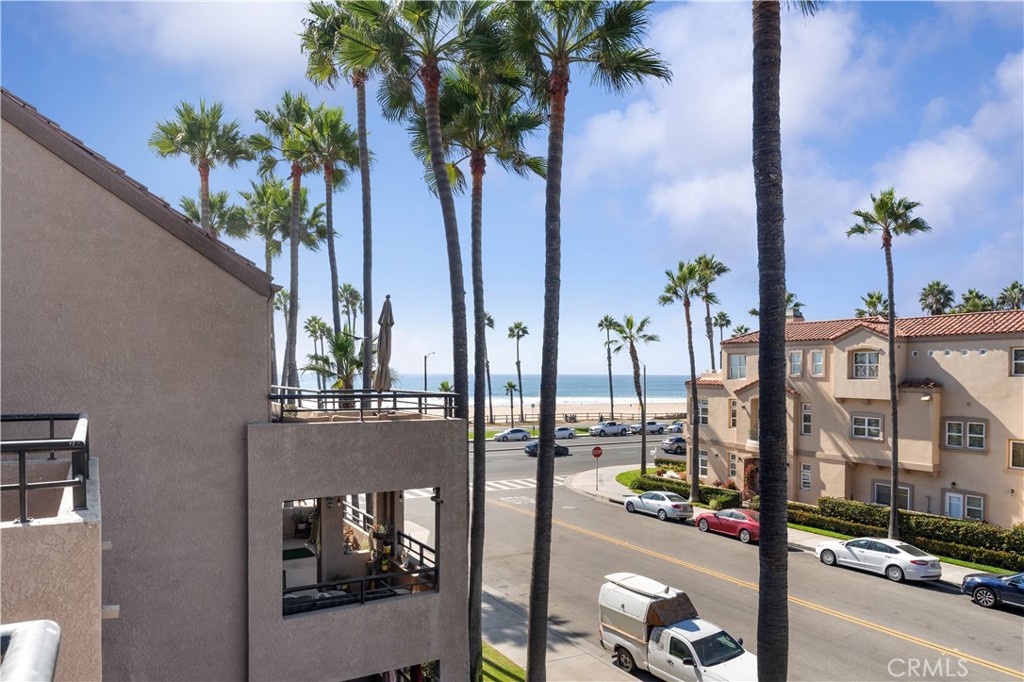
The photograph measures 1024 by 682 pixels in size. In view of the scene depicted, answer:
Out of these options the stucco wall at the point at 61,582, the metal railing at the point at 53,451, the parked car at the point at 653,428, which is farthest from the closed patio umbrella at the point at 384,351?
the parked car at the point at 653,428

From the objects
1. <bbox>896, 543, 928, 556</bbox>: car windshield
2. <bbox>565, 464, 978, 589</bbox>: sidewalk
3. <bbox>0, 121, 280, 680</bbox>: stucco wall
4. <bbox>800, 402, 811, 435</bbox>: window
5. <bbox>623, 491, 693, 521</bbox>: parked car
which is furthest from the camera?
<bbox>800, 402, 811, 435</bbox>: window

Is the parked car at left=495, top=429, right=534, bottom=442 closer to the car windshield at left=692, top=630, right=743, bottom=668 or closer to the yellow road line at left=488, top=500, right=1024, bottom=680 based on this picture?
the yellow road line at left=488, top=500, right=1024, bottom=680

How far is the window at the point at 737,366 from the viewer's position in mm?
35625

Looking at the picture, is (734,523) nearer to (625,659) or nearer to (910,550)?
(910,550)

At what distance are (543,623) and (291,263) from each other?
21.1 metres

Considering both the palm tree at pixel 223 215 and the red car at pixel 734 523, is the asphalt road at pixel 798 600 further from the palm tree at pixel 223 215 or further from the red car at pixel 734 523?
the palm tree at pixel 223 215

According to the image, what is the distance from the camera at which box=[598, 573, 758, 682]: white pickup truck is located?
1387cm

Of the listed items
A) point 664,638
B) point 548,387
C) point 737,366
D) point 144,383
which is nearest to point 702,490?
point 737,366

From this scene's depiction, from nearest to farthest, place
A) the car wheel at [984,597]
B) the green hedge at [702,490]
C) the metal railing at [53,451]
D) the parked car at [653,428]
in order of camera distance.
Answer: the metal railing at [53,451], the car wheel at [984,597], the green hedge at [702,490], the parked car at [653,428]

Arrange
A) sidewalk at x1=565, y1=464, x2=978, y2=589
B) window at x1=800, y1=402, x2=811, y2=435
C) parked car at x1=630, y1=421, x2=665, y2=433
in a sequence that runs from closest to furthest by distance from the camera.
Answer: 1. sidewalk at x1=565, y1=464, x2=978, y2=589
2. window at x1=800, y1=402, x2=811, y2=435
3. parked car at x1=630, y1=421, x2=665, y2=433

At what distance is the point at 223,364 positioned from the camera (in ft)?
30.4

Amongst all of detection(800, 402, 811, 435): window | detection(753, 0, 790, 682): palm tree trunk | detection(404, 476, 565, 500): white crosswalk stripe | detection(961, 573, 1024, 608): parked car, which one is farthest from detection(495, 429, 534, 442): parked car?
detection(753, 0, 790, 682): palm tree trunk

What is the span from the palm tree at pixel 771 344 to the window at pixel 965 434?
24667 mm

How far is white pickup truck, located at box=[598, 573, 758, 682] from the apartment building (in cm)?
1816
